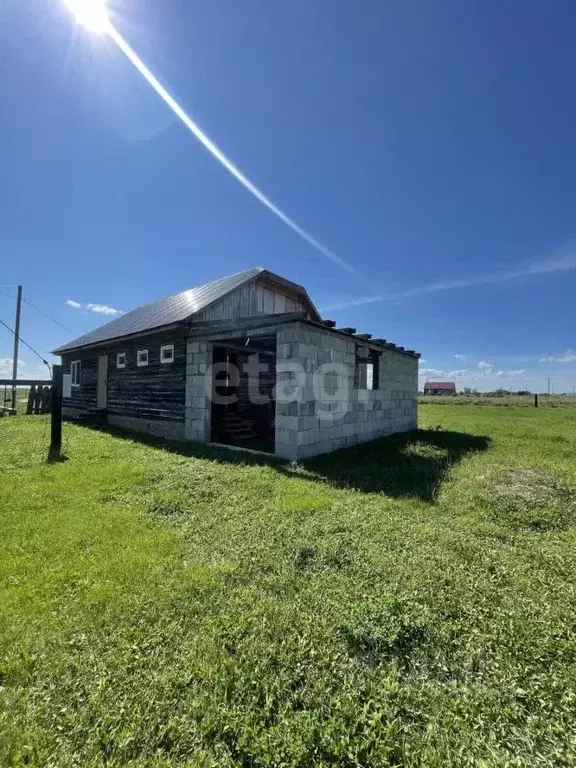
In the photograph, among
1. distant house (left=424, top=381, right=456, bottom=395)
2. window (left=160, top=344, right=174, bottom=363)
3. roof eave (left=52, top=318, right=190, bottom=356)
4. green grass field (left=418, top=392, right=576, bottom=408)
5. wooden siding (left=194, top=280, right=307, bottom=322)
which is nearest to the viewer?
roof eave (left=52, top=318, right=190, bottom=356)

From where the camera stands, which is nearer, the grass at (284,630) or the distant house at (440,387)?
the grass at (284,630)

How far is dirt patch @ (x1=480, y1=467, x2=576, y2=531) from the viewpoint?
4.91 meters

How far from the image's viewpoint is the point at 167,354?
38.9 ft

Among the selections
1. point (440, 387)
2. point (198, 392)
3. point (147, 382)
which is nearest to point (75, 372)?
point (147, 382)

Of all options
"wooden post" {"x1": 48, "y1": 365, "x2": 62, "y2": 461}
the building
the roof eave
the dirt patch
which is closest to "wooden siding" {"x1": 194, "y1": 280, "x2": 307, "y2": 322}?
the building

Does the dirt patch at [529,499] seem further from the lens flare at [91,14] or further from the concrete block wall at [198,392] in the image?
the lens flare at [91,14]

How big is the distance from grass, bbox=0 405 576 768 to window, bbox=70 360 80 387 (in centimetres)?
1379

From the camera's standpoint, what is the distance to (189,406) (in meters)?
10.8

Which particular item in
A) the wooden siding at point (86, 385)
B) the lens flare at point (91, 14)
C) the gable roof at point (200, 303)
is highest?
the lens flare at point (91, 14)

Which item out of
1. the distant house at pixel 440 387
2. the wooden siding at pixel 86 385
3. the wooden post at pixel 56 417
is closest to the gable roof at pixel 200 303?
the wooden siding at pixel 86 385

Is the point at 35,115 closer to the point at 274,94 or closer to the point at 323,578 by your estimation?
the point at 274,94

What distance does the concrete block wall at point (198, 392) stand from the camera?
10297 millimetres

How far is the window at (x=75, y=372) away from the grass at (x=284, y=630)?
13788 millimetres

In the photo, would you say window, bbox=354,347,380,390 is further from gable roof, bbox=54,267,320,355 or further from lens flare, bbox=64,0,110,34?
lens flare, bbox=64,0,110,34
